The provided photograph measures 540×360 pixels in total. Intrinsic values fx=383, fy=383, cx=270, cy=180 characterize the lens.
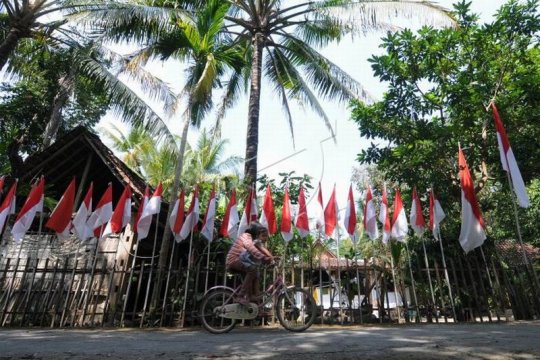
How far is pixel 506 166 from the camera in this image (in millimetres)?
6609

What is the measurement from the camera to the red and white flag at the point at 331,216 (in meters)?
8.77

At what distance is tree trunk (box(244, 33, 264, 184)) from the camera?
10.2 meters

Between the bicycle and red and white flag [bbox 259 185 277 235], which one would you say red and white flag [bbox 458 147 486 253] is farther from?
red and white flag [bbox 259 185 277 235]

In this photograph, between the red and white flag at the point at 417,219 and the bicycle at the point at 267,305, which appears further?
the red and white flag at the point at 417,219

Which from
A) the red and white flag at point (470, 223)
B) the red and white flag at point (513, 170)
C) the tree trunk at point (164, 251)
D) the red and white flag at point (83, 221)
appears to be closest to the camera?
the red and white flag at point (513, 170)

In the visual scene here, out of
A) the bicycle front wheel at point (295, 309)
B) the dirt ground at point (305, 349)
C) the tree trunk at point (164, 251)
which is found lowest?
the dirt ground at point (305, 349)

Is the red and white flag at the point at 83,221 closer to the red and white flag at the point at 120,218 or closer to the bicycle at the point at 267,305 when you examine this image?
the red and white flag at the point at 120,218

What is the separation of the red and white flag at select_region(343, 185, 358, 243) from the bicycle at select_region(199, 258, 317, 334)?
296 centimetres

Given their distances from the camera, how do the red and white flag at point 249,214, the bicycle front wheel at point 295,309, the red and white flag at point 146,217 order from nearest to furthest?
the bicycle front wheel at point 295,309, the red and white flag at point 146,217, the red and white flag at point 249,214

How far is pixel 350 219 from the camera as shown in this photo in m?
8.73

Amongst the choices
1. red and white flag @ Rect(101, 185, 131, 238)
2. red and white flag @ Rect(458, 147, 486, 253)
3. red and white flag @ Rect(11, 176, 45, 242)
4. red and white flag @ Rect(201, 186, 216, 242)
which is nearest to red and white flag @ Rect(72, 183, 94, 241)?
red and white flag @ Rect(101, 185, 131, 238)

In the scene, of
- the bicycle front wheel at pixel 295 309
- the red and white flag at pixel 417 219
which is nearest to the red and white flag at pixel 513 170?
the red and white flag at pixel 417 219

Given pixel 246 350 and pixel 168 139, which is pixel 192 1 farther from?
pixel 246 350

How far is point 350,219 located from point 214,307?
4.05 m
